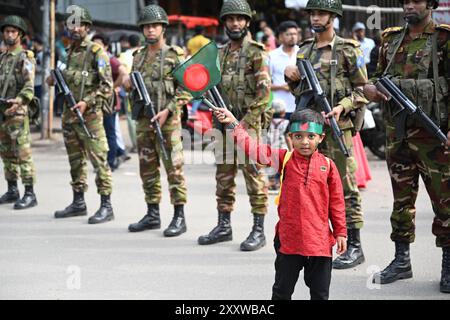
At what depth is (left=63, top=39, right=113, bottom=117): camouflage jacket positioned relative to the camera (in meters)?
8.37

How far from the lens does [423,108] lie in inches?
226

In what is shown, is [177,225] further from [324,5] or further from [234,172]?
[324,5]

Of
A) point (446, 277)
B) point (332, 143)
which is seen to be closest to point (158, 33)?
point (332, 143)

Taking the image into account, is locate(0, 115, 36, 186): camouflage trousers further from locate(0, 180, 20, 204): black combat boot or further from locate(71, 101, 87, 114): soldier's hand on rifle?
locate(71, 101, 87, 114): soldier's hand on rifle

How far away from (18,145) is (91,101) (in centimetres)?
138

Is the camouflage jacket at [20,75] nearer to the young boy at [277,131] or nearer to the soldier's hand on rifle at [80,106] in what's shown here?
the soldier's hand on rifle at [80,106]

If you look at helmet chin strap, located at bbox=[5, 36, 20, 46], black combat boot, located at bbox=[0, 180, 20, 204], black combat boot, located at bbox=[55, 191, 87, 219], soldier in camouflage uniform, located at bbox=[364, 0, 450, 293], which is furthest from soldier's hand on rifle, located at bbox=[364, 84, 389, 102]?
black combat boot, located at bbox=[0, 180, 20, 204]

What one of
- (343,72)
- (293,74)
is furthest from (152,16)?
(343,72)

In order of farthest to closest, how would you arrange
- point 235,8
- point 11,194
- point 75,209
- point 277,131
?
point 277,131, point 11,194, point 75,209, point 235,8

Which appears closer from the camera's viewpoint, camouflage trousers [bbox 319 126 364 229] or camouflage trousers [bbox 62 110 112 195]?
camouflage trousers [bbox 319 126 364 229]

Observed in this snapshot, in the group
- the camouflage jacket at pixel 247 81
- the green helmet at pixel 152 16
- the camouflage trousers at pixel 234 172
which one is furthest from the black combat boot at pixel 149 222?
the green helmet at pixel 152 16

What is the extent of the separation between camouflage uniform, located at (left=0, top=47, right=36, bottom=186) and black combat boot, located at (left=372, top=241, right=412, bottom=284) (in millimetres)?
4570

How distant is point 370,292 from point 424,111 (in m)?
1.28

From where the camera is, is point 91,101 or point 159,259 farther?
point 91,101
